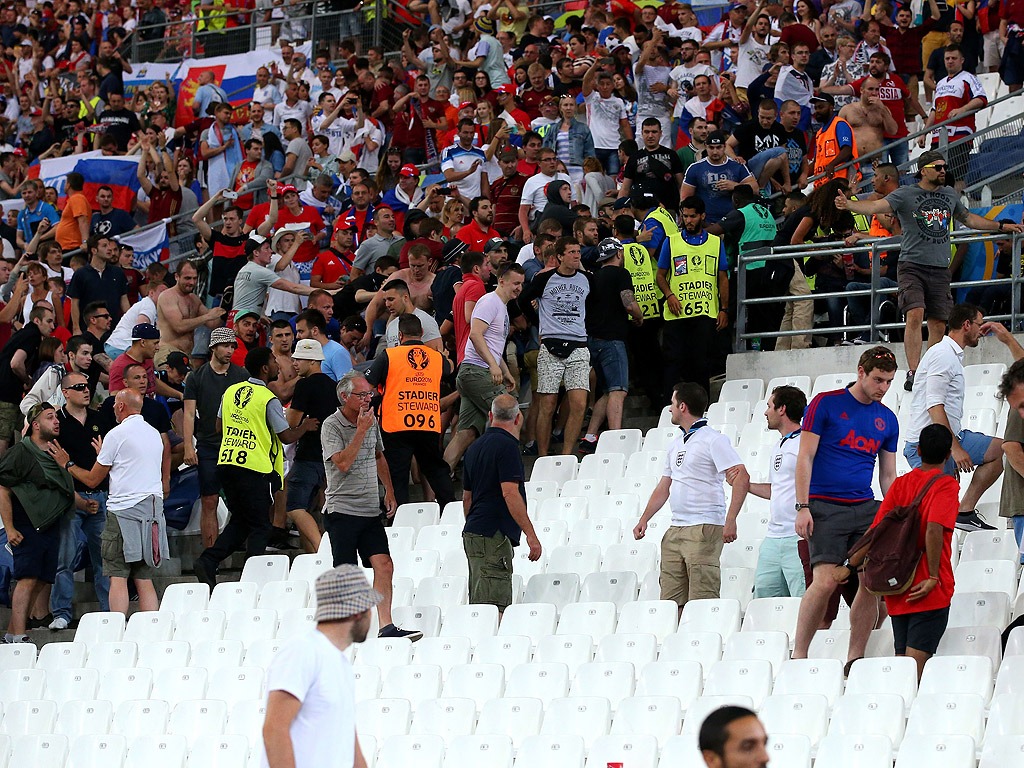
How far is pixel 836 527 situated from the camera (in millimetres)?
7367

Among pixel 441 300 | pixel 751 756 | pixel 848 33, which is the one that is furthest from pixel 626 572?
pixel 848 33

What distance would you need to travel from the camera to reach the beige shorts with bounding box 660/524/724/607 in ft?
26.4

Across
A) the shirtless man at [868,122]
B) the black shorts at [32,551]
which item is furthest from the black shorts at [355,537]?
the shirtless man at [868,122]

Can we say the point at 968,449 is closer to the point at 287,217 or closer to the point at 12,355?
the point at 12,355

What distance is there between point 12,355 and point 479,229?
155 inches

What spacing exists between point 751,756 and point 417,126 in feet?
44.6

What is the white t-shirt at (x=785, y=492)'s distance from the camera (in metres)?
7.79

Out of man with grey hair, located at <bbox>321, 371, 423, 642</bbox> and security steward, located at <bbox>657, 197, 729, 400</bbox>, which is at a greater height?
security steward, located at <bbox>657, 197, 729, 400</bbox>

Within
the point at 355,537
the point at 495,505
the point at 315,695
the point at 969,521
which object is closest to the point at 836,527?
the point at 969,521

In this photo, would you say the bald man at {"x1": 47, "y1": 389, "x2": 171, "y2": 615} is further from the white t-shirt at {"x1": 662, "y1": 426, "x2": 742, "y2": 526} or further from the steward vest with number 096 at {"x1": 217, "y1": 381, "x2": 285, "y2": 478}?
the white t-shirt at {"x1": 662, "y1": 426, "x2": 742, "y2": 526}

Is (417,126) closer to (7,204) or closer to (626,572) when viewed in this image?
(7,204)

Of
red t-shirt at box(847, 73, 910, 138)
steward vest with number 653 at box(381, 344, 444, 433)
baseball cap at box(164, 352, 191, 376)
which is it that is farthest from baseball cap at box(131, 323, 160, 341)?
red t-shirt at box(847, 73, 910, 138)

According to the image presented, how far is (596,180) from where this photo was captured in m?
14.0

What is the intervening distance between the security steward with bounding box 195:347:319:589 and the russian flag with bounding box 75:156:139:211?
8.01 m
